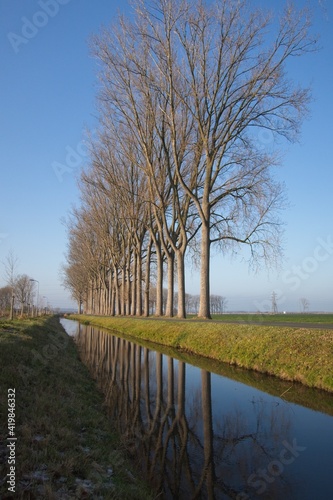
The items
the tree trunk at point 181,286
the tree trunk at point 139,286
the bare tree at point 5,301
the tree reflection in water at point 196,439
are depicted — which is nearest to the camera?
the tree reflection in water at point 196,439

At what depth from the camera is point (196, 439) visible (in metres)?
5.83

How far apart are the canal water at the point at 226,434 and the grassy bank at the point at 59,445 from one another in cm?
39

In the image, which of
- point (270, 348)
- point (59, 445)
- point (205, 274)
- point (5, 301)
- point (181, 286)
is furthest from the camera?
point (5, 301)

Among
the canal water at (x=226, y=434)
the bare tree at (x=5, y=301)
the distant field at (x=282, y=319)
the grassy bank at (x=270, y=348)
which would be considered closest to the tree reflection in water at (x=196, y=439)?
the canal water at (x=226, y=434)

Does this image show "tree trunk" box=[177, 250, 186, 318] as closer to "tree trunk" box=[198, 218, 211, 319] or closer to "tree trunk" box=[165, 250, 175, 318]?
"tree trunk" box=[198, 218, 211, 319]

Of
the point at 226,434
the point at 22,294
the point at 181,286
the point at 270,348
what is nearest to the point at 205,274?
the point at 181,286

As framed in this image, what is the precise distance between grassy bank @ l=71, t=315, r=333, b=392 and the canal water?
0.40 meters

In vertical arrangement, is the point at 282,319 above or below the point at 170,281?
below

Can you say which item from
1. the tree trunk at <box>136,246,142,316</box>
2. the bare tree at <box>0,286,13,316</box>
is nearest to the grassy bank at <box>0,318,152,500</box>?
the tree trunk at <box>136,246,142,316</box>

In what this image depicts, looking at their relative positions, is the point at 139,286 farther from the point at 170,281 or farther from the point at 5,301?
the point at 5,301

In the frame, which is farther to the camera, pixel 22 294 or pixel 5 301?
pixel 5 301

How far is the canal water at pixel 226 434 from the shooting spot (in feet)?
14.2

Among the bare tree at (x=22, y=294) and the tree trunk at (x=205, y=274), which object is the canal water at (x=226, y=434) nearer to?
the tree trunk at (x=205, y=274)

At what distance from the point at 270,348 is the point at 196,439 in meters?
5.58
